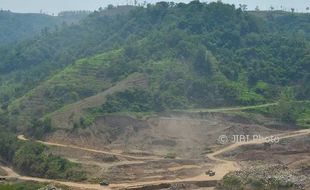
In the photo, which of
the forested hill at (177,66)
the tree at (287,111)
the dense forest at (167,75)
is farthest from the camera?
the forested hill at (177,66)

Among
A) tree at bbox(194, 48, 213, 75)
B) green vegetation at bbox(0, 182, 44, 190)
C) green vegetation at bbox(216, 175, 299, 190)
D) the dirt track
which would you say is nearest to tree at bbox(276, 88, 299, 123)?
the dirt track

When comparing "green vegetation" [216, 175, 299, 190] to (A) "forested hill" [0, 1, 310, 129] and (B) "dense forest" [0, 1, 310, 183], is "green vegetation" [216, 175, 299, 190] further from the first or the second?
(A) "forested hill" [0, 1, 310, 129]

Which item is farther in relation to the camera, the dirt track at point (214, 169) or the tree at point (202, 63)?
the tree at point (202, 63)

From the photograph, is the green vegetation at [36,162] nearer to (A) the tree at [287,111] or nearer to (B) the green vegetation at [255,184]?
(B) the green vegetation at [255,184]

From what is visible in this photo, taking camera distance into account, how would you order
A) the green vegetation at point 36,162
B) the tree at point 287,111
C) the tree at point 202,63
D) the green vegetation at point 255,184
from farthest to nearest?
the tree at point 202,63 < the tree at point 287,111 < the green vegetation at point 36,162 < the green vegetation at point 255,184

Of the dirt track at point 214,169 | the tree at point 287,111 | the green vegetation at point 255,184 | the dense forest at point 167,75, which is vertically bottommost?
the dirt track at point 214,169

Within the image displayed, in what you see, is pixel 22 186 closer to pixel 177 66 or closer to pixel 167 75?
pixel 167 75

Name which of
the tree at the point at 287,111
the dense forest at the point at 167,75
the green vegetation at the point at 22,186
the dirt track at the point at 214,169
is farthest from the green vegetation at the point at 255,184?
the tree at the point at 287,111
